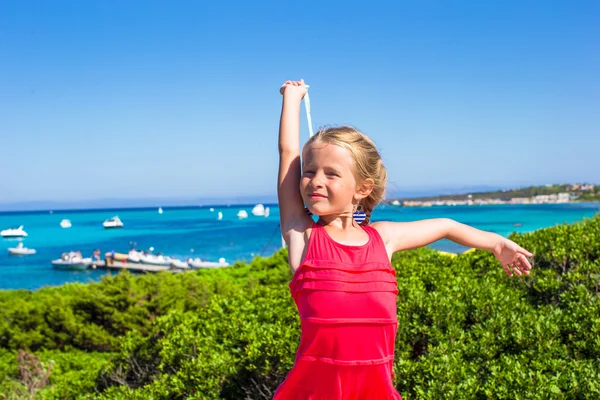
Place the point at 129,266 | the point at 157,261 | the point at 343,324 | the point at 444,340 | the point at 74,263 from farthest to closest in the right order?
the point at 74,263 → the point at 157,261 → the point at 129,266 → the point at 444,340 → the point at 343,324

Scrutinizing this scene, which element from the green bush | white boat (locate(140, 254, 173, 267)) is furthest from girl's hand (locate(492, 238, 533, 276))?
white boat (locate(140, 254, 173, 267))

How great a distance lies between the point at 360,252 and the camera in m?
2.02

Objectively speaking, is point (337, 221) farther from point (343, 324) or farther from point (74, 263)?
point (74, 263)

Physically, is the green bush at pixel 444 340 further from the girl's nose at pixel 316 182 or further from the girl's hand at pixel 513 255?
the girl's nose at pixel 316 182

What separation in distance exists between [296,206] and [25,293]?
1216cm

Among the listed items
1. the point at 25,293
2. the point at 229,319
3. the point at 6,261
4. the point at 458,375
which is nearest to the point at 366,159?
the point at 458,375

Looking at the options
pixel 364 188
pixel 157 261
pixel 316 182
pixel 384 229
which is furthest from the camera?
pixel 157 261

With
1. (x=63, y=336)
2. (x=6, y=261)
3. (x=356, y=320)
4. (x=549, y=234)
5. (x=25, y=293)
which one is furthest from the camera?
(x=6, y=261)

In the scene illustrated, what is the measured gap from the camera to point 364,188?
212 cm

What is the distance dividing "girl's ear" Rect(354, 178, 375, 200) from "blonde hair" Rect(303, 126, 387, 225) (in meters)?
0.01

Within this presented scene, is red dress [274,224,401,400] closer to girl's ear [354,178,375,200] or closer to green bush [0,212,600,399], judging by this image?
girl's ear [354,178,375,200]

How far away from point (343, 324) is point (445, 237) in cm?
68

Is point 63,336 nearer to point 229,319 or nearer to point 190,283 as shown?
point 190,283

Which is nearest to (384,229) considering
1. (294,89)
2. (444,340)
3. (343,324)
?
(343,324)
